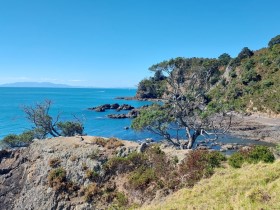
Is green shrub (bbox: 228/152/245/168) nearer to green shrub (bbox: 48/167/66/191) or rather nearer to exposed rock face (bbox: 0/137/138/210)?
exposed rock face (bbox: 0/137/138/210)

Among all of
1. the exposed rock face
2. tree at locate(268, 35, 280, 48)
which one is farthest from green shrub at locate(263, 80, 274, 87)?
the exposed rock face

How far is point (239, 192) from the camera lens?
40.8 feet

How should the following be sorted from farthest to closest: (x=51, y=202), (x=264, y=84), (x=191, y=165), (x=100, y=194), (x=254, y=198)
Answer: (x=264, y=84) < (x=51, y=202) < (x=100, y=194) < (x=191, y=165) < (x=254, y=198)

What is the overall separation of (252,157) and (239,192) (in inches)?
238

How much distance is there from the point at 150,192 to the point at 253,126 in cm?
5077

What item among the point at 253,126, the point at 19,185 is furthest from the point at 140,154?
the point at 253,126

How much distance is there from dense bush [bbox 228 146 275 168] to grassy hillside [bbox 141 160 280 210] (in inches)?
65.3

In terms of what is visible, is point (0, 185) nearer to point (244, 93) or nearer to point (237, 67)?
point (244, 93)

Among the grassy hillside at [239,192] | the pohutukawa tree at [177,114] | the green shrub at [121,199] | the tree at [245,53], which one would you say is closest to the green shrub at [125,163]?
the green shrub at [121,199]

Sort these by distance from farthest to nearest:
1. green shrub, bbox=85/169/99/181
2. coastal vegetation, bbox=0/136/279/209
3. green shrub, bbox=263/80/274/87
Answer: green shrub, bbox=263/80/274/87 → green shrub, bbox=85/169/99/181 → coastal vegetation, bbox=0/136/279/209

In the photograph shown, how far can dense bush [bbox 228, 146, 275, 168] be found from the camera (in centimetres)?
1742

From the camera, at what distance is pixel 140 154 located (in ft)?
70.0

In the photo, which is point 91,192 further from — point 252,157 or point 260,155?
point 260,155

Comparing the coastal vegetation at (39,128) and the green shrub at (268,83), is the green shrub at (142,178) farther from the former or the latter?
the green shrub at (268,83)
